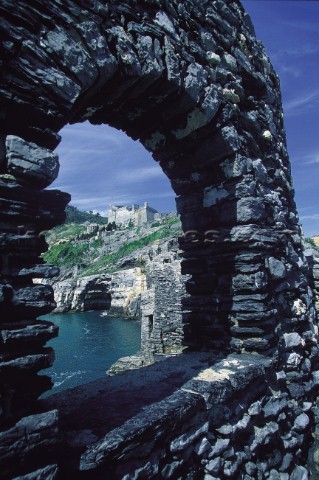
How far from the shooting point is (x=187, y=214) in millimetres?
4508

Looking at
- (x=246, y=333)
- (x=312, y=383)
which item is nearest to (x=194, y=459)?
(x=246, y=333)

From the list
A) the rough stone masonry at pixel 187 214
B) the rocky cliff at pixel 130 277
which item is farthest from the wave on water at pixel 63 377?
the rough stone masonry at pixel 187 214

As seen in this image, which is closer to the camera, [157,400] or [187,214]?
[157,400]

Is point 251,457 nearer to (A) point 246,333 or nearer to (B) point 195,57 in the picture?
(A) point 246,333

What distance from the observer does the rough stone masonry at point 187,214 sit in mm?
1885

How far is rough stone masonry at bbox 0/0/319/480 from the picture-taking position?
188 centimetres

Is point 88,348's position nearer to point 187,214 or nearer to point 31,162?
point 187,214

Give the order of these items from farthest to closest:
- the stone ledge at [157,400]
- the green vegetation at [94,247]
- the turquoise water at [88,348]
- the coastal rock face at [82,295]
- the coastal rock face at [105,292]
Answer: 1. the green vegetation at [94,247]
2. the coastal rock face at [82,295]
3. the coastal rock face at [105,292]
4. the turquoise water at [88,348]
5. the stone ledge at [157,400]

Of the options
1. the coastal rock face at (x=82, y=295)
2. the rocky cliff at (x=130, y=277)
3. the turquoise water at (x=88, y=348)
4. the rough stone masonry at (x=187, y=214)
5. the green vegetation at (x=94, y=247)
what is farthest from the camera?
the green vegetation at (x=94, y=247)

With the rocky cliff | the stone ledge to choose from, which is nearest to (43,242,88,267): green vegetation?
the rocky cliff

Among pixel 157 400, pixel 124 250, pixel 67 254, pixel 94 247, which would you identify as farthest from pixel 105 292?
pixel 157 400

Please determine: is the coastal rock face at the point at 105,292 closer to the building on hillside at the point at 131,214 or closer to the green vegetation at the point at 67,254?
the green vegetation at the point at 67,254

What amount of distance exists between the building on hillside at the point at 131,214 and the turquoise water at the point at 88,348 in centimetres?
3567

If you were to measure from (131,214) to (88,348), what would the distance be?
60964mm
